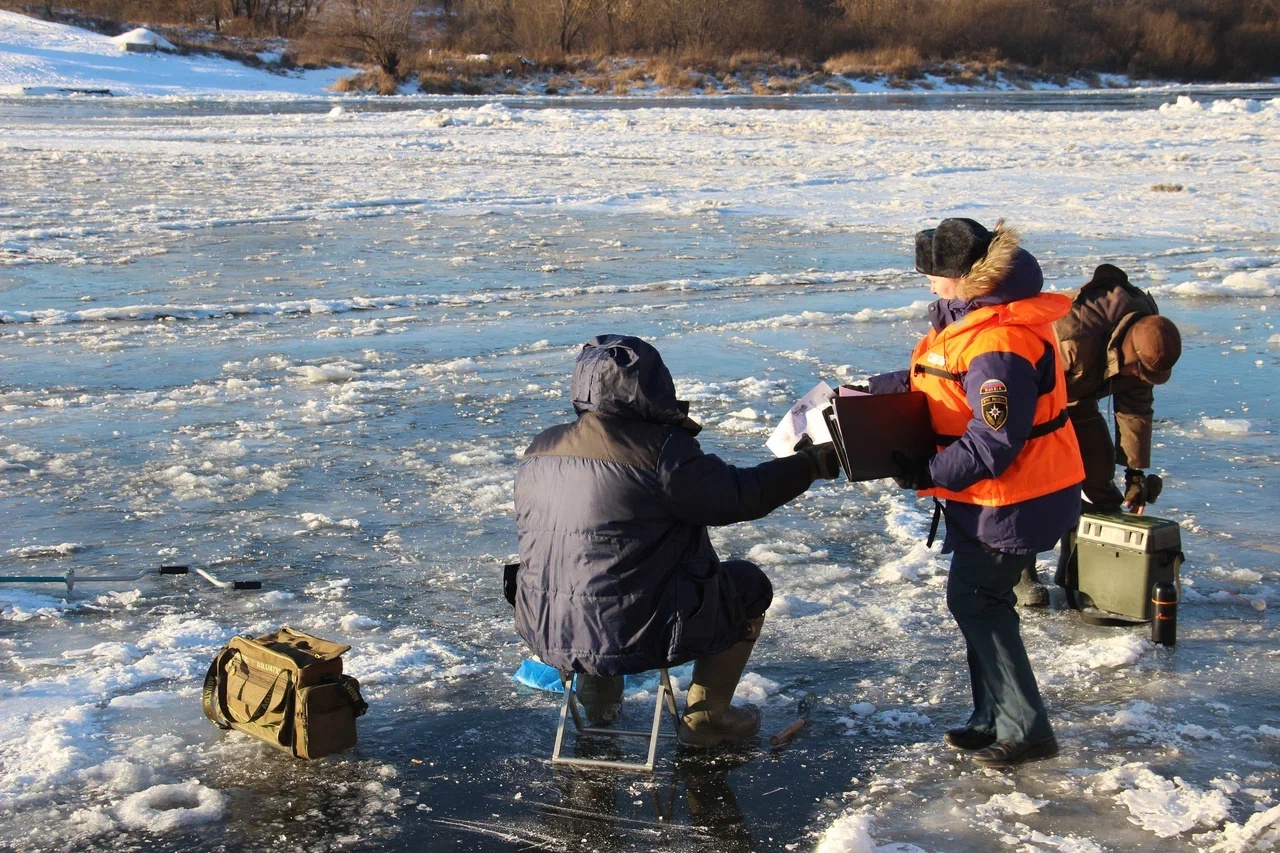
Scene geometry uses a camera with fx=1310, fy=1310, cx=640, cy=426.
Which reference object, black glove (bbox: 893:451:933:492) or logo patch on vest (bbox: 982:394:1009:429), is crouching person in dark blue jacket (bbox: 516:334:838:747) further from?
logo patch on vest (bbox: 982:394:1009:429)

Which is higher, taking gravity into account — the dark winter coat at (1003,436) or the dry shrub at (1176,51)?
the dry shrub at (1176,51)

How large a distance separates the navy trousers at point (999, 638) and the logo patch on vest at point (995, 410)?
0.44m

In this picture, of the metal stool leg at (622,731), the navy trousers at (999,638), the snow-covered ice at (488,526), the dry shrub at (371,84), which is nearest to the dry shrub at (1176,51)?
the dry shrub at (371,84)

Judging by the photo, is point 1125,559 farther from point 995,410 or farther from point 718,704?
point 718,704

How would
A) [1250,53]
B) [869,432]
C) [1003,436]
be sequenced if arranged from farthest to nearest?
[1250,53] → [869,432] → [1003,436]

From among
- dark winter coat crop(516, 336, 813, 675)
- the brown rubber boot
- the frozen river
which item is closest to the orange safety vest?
dark winter coat crop(516, 336, 813, 675)

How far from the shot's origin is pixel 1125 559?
491cm

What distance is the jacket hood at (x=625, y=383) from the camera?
11.4 ft

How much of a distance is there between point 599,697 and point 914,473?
4.06ft

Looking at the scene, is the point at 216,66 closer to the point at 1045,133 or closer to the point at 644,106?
the point at 644,106

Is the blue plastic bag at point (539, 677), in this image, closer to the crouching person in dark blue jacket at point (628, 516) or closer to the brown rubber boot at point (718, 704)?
the brown rubber boot at point (718, 704)

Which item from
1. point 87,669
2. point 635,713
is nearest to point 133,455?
point 87,669

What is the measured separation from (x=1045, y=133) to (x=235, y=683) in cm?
2970

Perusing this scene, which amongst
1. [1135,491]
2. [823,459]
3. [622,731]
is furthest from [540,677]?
[1135,491]
